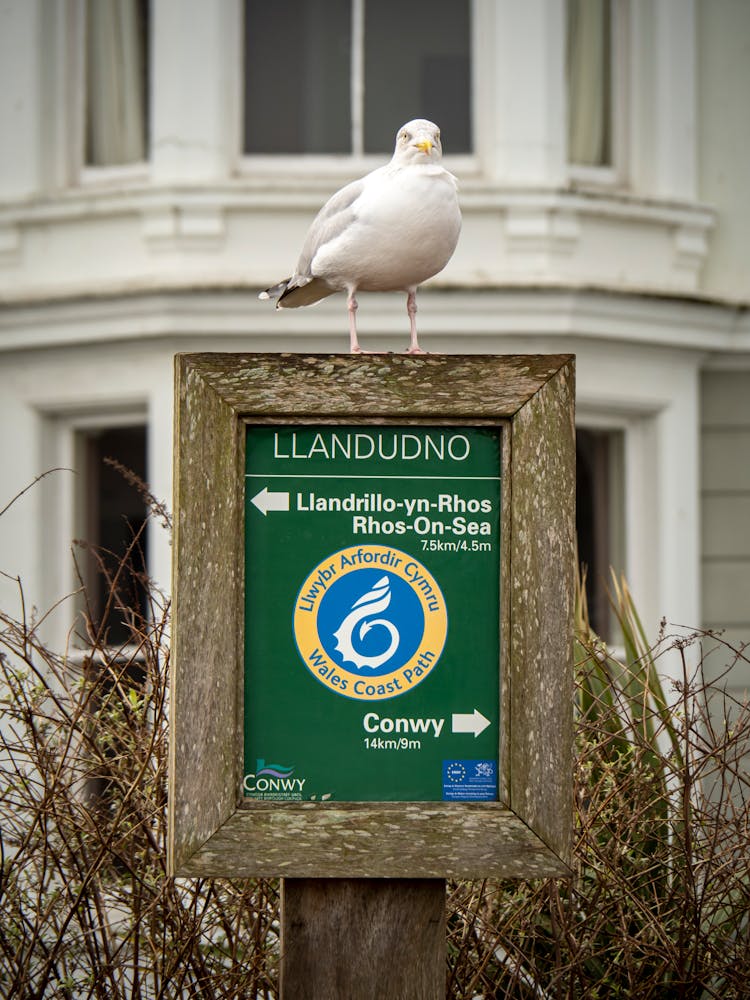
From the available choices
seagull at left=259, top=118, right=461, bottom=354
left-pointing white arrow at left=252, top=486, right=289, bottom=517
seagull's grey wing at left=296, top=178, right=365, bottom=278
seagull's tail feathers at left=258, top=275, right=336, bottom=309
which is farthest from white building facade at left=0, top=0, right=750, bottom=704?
left-pointing white arrow at left=252, top=486, right=289, bottom=517

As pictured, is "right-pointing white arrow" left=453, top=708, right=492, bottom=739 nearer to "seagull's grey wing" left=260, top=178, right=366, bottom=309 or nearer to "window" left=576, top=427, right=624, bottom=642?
"seagull's grey wing" left=260, top=178, right=366, bottom=309

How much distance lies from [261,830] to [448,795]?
0.28 metres

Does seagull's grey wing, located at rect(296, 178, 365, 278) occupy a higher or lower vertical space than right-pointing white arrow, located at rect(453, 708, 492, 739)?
higher

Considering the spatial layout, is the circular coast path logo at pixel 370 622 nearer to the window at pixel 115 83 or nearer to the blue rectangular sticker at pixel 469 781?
the blue rectangular sticker at pixel 469 781

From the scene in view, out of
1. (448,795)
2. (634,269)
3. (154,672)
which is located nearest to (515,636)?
(448,795)

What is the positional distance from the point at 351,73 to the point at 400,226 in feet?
16.4

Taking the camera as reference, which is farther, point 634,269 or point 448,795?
point 634,269

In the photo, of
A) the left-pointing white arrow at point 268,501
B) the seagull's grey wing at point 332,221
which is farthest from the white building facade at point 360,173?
the left-pointing white arrow at point 268,501

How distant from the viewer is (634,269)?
7172mm

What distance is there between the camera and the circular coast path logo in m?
2.20

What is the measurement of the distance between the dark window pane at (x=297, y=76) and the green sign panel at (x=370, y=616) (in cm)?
520

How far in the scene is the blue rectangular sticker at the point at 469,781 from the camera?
221cm

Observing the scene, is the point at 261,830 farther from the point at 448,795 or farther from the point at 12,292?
the point at 12,292

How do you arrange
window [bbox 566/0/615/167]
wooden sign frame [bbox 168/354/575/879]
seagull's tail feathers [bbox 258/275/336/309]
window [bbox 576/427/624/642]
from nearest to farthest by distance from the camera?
wooden sign frame [bbox 168/354/575/879]
seagull's tail feathers [bbox 258/275/336/309]
window [bbox 566/0/615/167]
window [bbox 576/427/624/642]
